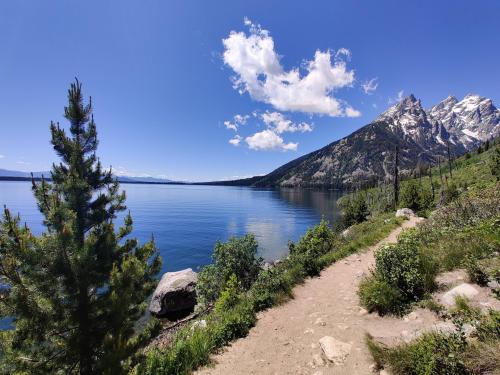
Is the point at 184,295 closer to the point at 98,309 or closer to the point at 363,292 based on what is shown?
the point at 98,309

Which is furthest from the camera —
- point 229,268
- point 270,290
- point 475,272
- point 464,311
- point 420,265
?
point 229,268

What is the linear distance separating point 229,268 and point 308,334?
41.3ft

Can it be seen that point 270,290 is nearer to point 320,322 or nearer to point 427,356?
point 320,322

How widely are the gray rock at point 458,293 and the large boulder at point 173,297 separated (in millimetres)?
22805

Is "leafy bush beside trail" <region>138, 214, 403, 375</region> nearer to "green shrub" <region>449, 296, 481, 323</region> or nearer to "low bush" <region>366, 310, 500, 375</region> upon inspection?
"low bush" <region>366, 310, 500, 375</region>

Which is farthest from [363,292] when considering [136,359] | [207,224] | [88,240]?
[207,224]

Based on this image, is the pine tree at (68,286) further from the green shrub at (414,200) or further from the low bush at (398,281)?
the green shrub at (414,200)

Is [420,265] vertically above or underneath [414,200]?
above

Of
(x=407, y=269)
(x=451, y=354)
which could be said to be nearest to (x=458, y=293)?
(x=407, y=269)

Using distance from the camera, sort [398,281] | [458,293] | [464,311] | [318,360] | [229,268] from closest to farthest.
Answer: [464,311]
[318,360]
[458,293]
[398,281]
[229,268]

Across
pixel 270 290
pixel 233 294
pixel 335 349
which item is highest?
pixel 335 349

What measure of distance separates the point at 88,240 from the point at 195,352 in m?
5.19

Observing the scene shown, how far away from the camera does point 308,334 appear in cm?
764

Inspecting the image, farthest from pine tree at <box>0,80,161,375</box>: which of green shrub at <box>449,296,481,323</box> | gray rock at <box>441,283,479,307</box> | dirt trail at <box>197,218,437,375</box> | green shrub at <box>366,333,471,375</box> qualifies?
gray rock at <box>441,283,479,307</box>
